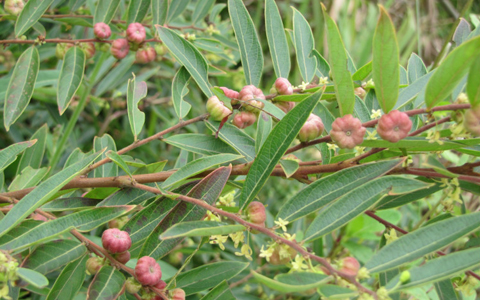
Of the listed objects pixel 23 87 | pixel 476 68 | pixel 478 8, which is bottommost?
pixel 478 8

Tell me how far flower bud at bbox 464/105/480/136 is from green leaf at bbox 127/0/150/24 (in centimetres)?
93

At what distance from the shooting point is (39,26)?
46.7 inches

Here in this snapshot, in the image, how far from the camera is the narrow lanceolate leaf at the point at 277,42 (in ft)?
3.15

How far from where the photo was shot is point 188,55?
900mm

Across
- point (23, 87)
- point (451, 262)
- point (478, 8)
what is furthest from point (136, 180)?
point (478, 8)

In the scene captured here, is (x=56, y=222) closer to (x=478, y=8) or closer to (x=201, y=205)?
(x=201, y=205)

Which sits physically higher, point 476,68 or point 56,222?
point 476,68

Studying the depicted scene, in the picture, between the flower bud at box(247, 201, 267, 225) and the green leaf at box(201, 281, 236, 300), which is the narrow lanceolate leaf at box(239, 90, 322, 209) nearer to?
the flower bud at box(247, 201, 267, 225)

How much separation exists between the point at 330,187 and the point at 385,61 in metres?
0.23

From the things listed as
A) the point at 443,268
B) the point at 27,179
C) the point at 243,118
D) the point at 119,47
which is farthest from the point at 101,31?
the point at 443,268

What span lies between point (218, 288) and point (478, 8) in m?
4.07

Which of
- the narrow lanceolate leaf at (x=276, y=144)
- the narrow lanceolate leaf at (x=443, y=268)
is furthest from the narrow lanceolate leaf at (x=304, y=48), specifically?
the narrow lanceolate leaf at (x=443, y=268)

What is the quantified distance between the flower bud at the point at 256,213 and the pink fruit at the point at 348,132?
18 cm

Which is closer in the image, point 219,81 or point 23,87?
Answer: point 23,87
